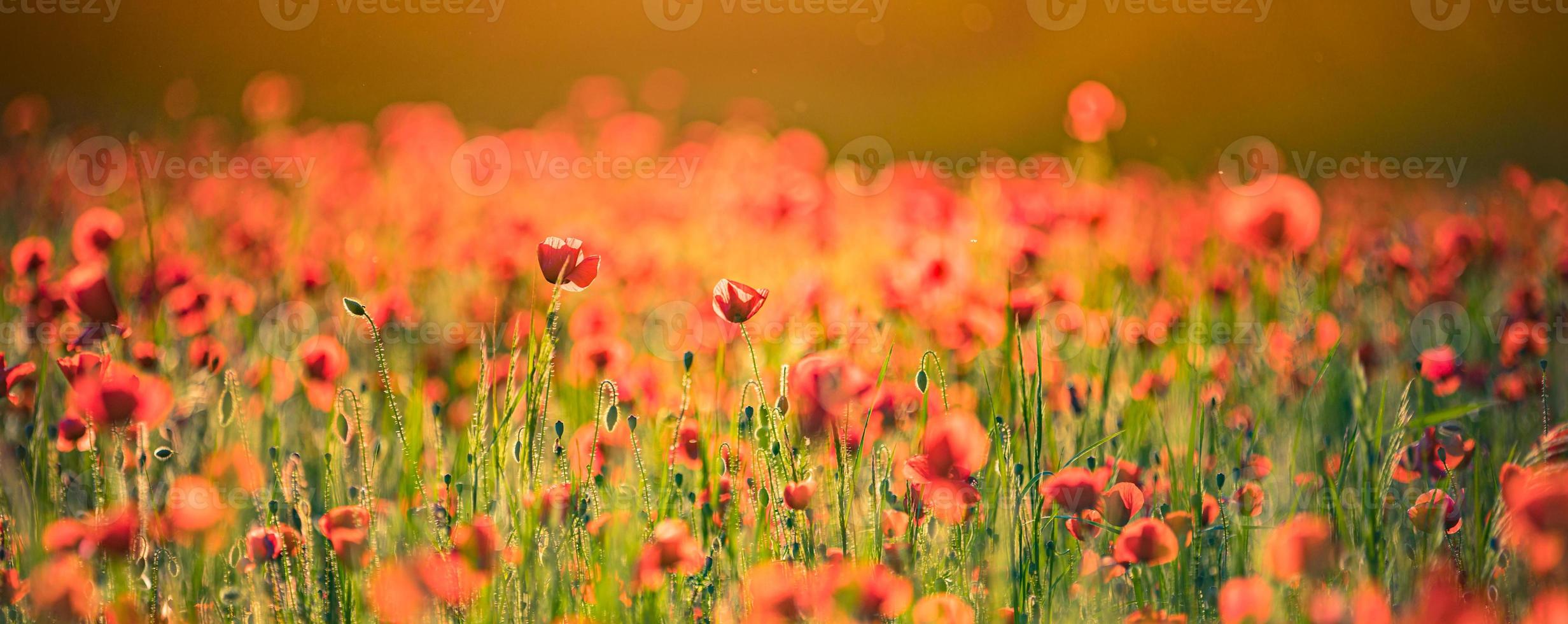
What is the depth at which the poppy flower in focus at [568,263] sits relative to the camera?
3.68 ft

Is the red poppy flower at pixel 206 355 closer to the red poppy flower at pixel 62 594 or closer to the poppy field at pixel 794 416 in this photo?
the poppy field at pixel 794 416

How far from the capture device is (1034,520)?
41.9 inches

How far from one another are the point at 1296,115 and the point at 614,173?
3405 mm

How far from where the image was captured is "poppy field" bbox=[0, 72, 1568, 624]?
1.09 m

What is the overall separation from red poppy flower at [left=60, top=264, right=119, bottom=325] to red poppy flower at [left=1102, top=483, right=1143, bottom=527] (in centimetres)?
124

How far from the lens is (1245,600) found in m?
0.93

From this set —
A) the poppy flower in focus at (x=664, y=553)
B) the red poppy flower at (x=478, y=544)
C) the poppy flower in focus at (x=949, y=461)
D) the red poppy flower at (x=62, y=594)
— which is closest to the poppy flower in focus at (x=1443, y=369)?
the poppy flower in focus at (x=949, y=461)

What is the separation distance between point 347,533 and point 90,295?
52 centimetres

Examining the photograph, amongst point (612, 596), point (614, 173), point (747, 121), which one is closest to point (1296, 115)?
point (747, 121)

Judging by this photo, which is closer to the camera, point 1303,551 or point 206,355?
point 1303,551

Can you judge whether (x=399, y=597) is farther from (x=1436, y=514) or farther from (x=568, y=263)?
(x=1436, y=514)

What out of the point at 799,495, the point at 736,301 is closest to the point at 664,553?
the point at 799,495

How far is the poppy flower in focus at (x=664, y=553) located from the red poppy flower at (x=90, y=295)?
778mm

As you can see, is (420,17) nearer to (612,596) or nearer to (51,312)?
(51,312)
